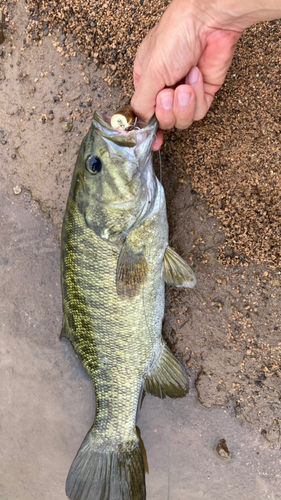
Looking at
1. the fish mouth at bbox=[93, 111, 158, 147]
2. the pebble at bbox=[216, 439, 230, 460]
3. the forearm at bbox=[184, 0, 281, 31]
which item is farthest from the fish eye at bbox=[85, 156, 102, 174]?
the pebble at bbox=[216, 439, 230, 460]

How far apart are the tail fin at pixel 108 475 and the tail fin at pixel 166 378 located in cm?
39

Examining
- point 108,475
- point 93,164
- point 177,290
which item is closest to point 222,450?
point 108,475

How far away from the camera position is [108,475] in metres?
2.19

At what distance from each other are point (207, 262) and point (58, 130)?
150cm

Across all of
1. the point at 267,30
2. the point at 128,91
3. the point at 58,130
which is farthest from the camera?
the point at 58,130

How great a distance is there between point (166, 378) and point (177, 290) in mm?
620

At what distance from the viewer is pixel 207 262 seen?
7.57 ft

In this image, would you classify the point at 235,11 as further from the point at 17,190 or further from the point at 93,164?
the point at 17,190

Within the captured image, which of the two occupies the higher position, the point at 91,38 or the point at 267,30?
the point at 91,38

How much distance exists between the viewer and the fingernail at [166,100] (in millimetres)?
1810

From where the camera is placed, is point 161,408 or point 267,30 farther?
point 161,408

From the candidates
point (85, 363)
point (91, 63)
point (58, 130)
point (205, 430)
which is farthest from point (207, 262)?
point (91, 63)

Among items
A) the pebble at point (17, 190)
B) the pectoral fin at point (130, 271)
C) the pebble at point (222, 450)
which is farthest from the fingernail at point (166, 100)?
the pebble at point (222, 450)

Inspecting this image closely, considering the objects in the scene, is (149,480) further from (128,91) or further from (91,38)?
(91,38)
